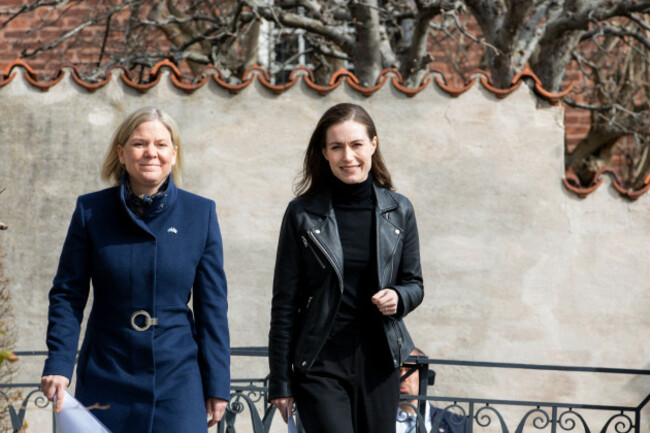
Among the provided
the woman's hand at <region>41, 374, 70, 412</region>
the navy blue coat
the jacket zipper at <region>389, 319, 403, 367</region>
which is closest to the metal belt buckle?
the navy blue coat

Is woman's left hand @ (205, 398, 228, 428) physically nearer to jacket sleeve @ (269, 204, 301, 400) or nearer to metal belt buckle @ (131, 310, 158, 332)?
jacket sleeve @ (269, 204, 301, 400)

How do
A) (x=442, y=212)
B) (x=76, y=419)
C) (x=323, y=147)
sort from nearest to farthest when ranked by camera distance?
(x=76, y=419), (x=323, y=147), (x=442, y=212)

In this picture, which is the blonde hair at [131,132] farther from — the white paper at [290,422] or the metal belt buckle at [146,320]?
the white paper at [290,422]

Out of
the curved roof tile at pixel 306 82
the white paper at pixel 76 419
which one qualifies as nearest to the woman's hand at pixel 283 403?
the white paper at pixel 76 419

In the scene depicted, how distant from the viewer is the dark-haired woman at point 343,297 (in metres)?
3.44

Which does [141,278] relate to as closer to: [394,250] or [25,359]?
[394,250]

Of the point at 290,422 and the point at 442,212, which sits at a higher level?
the point at 442,212

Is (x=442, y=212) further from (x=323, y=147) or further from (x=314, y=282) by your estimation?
(x=314, y=282)

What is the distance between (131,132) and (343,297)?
95 centimetres

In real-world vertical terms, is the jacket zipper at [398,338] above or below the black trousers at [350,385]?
above

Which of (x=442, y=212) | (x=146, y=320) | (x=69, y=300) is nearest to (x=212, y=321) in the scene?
(x=146, y=320)

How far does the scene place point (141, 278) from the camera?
3.32 metres

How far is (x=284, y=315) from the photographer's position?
351 centimetres

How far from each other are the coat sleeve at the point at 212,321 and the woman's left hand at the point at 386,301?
538 mm
